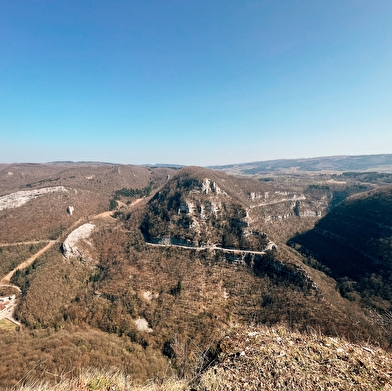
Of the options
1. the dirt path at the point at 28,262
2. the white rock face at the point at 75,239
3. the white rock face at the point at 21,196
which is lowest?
the dirt path at the point at 28,262

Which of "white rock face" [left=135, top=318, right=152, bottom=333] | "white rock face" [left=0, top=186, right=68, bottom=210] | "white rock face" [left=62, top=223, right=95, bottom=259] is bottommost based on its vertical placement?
"white rock face" [left=135, top=318, right=152, bottom=333]

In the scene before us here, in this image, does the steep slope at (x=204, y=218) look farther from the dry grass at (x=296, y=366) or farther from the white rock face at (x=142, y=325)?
the dry grass at (x=296, y=366)

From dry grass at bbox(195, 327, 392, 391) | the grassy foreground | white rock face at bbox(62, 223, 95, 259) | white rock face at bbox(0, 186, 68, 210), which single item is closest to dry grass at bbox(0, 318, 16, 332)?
white rock face at bbox(62, 223, 95, 259)

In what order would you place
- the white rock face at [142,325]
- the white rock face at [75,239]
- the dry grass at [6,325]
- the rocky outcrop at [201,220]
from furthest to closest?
the rocky outcrop at [201,220] → the white rock face at [75,239] → the white rock face at [142,325] → the dry grass at [6,325]

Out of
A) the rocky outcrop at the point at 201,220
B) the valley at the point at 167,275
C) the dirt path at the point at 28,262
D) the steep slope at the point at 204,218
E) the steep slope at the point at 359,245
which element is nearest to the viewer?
the valley at the point at 167,275

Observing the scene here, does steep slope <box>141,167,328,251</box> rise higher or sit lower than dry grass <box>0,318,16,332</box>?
higher

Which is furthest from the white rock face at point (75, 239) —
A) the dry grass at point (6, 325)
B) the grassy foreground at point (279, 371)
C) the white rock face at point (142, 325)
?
the grassy foreground at point (279, 371)

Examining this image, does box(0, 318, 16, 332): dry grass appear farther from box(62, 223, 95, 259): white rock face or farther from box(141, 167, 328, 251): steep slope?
box(141, 167, 328, 251): steep slope
